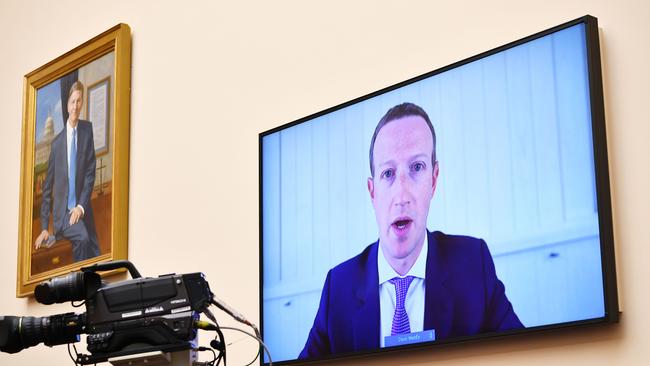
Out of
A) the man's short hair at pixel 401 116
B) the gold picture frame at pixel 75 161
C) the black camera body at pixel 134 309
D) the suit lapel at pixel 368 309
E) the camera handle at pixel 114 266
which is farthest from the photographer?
the gold picture frame at pixel 75 161

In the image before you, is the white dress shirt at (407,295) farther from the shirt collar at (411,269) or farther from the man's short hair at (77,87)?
the man's short hair at (77,87)

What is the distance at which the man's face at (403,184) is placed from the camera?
3.29m

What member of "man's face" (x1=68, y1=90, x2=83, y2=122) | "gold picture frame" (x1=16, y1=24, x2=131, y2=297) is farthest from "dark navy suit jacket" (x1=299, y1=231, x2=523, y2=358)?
"man's face" (x1=68, y1=90, x2=83, y2=122)

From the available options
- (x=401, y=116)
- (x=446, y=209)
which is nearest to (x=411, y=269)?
(x=446, y=209)

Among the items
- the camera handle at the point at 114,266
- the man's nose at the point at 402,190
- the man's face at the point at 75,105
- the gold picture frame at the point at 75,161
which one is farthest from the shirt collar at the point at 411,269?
the man's face at the point at 75,105

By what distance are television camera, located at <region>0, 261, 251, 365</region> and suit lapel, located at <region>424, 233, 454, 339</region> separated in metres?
0.79

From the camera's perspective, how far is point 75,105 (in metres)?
5.03

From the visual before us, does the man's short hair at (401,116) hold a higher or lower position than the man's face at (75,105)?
lower

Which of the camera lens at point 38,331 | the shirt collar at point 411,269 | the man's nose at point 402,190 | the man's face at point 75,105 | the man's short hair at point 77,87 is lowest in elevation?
the camera lens at point 38,331

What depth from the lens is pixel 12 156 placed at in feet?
18.2

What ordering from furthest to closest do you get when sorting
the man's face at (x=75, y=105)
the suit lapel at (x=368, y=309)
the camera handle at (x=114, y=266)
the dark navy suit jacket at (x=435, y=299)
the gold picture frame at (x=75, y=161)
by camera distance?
the man's face at (x=75, y=105) → the gold picture frame at (x=75, y=161) → the suit lapel at (x=368, y=309) → the dark navy suit jacket at (x=435, y=299) → the camera handle at (x=114, y=266)

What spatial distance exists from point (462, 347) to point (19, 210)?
9.74 feet

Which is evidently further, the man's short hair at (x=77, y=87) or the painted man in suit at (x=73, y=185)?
the man's short hair at (x=77, y=87)

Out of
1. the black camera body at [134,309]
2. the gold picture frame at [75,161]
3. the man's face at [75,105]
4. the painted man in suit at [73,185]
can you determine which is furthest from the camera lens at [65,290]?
the man's face at [75,105]
